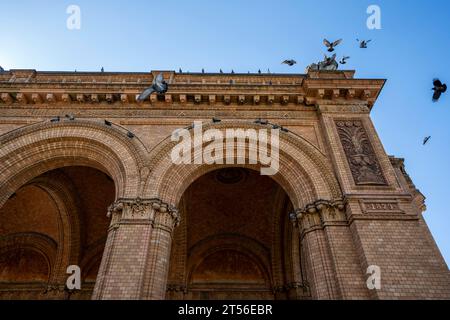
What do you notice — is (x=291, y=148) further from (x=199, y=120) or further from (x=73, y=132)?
(x=73, y=132)

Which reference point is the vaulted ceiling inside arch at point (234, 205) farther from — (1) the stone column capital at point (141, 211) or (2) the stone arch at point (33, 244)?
(2) the stone arch at point (33, 244)

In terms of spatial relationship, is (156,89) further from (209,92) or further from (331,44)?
(331,44)

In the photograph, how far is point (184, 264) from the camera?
11.4 meters

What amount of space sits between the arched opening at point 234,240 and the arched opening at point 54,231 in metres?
3.43

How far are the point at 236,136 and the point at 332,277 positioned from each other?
4.49 m

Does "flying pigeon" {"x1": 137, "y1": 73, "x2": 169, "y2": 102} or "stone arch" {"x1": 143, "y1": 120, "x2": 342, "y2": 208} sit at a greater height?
"flying pigeon" {"x1": 137, "y1": 73, "x2": 169, "y2": 102}

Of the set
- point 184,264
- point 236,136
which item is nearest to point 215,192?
point 184,264

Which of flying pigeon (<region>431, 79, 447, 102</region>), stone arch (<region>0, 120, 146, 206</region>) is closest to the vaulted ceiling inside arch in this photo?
stone arch (<region>0, 120, 146, 206</region>)

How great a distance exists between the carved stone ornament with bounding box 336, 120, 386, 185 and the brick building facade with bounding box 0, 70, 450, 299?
4cm

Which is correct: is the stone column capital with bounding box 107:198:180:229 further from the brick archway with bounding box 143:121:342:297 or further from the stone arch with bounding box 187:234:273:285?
the stone arch with bounding box 187:234:273:285

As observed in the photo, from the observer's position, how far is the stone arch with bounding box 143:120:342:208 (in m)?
7.43

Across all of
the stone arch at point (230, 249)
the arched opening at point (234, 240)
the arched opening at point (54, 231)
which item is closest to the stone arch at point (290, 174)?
the arched opening at point (234, 240)

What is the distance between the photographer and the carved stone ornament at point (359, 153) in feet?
24.6

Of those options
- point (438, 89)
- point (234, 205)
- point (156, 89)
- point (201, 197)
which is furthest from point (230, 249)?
point (438, 89)
